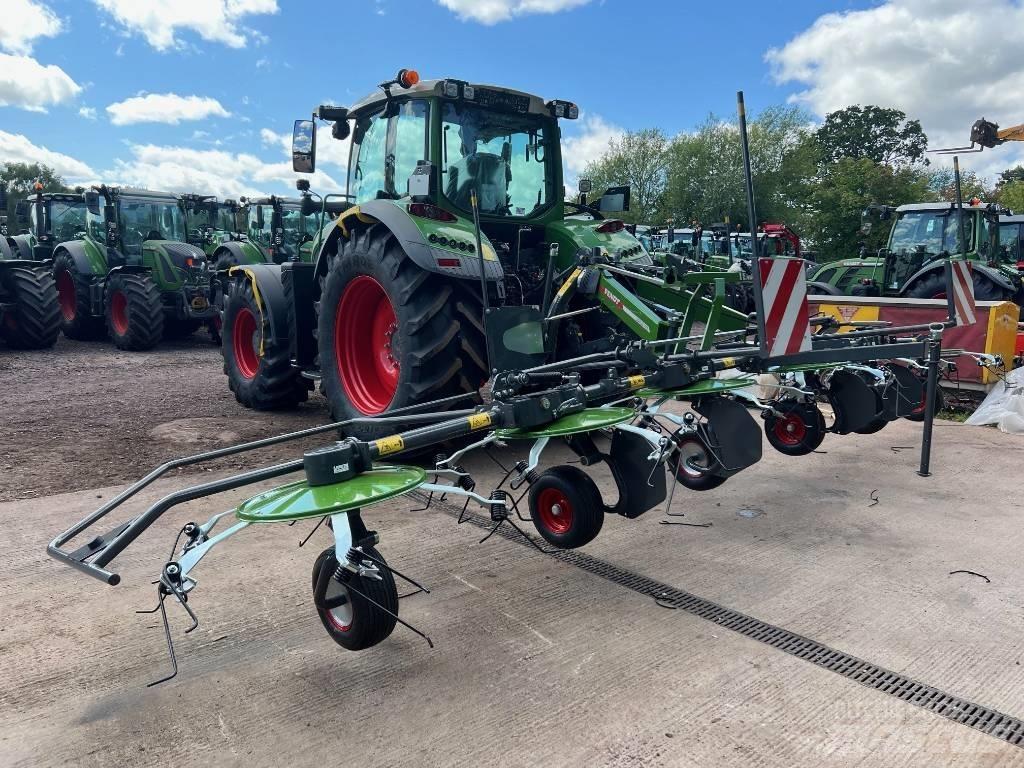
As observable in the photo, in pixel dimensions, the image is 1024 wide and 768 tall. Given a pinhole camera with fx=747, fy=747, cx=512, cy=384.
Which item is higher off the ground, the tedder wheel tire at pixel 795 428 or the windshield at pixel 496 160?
the windshield at pixel 496 160

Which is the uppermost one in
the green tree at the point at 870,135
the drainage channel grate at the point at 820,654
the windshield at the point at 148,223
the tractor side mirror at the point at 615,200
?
the green tree at the point at 870,135

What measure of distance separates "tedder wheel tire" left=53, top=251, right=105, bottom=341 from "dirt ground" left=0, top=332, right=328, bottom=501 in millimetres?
1757

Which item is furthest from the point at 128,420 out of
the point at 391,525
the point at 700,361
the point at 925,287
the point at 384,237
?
the point at 925,287

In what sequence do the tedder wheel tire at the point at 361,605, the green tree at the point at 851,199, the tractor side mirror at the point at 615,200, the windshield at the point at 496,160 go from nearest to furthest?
1. the tedder wheel tire at the point at 361,605
2. the windshield at the point at 496,160
3. the tractor side mirror at the point at 615,200
4. the green tree at the point at 851,199

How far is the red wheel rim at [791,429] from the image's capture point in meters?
4.26

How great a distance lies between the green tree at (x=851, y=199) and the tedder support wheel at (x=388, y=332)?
74.1 feet

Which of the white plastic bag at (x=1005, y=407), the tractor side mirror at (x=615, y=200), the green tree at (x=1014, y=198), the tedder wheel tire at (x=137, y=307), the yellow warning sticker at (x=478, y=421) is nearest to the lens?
the yellow warning sticker at (x=478, y=421)

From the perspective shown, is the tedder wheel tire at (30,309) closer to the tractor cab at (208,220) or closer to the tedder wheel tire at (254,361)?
the tractor cab at (208,220)

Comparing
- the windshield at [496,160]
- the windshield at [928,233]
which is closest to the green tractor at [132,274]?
the windshield at [496,160]

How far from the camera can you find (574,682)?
2.27 metres

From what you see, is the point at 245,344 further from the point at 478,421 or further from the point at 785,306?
the point at 785,306

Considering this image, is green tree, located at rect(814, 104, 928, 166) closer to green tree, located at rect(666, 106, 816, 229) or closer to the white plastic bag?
green tree, located at rect(666, 106, 816, 229)

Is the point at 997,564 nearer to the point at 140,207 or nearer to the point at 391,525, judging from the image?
the point at 391,525

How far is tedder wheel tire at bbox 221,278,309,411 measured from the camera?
229 inches
